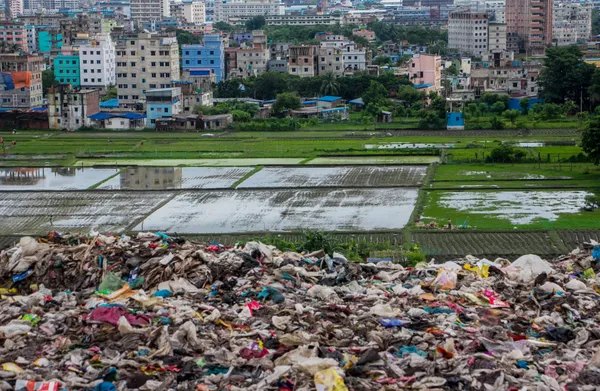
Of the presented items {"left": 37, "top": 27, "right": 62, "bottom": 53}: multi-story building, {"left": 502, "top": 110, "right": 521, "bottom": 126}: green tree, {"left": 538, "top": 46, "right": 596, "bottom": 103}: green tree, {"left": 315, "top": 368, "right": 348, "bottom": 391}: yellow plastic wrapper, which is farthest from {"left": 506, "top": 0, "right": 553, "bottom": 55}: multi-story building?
{"left": 315, "top": 368, "right": 348, "bottom": 391}: yellow plastic wrapper

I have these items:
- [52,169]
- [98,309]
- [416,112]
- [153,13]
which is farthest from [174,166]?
[153,13]

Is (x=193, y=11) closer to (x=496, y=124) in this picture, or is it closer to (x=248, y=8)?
(x=248, y=8)

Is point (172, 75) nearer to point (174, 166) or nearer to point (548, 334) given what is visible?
point (174, 166)

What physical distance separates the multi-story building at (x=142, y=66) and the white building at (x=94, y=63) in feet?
20.9

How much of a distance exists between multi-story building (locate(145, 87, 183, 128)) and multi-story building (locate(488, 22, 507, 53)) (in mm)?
35696

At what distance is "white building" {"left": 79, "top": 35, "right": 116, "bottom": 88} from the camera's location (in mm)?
54625

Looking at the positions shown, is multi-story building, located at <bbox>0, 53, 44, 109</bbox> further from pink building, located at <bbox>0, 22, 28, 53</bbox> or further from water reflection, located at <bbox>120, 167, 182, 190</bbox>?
pink building, located at <bbox>0, 22, 28, 53</bbox>

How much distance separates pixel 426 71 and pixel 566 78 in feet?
31.6

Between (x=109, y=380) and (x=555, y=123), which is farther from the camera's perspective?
(x=555, y=123)

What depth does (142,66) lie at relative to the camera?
4853 centimetres

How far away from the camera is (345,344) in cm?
1116

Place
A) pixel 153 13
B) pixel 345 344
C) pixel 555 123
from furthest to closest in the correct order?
pixel 153 13, pixel 555 123, pixel 345 344

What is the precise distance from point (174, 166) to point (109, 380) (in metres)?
22.2

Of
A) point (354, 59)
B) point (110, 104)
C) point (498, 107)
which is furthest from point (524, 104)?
point (110, 104)
